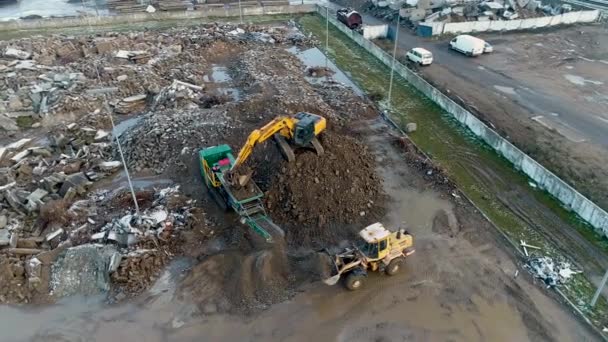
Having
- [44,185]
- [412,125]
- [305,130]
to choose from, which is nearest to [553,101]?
[412,125]

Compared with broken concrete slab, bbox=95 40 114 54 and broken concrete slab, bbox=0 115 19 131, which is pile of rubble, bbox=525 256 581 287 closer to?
broken concrete slab, bbox=0 115 19 131

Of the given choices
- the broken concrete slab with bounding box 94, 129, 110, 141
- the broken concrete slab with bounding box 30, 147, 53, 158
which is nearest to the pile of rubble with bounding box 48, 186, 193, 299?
the broken concrete slab with bounding box 30, 147, 53, 158

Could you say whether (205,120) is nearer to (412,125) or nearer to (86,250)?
(86,250)

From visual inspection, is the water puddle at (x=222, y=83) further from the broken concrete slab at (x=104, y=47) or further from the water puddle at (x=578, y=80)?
the water puddle at (x=578, y=80)

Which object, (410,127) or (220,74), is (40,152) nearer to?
(220,74)

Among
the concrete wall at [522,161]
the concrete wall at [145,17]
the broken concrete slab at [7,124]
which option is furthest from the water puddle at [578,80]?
the broken concrete slab at [7,124]

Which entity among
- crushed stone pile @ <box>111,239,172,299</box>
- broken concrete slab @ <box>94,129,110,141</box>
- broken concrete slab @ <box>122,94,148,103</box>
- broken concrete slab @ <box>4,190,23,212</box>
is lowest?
crushed stone pile @ <box>111,239,172,299</box>
